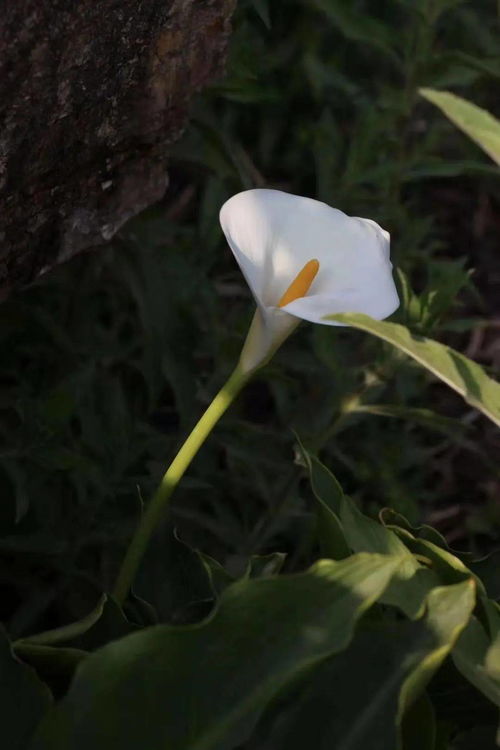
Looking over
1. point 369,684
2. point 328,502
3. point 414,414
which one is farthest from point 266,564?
point 414,414

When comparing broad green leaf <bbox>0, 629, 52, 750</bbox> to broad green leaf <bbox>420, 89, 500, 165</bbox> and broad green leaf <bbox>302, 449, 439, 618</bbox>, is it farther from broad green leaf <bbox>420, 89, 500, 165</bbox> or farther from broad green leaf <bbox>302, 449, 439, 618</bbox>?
broad green leaf <bbox>420, 89, 500, 165</bbox>

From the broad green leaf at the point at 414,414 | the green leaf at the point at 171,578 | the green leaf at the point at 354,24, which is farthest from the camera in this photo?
the green leaf at the point at 354,24

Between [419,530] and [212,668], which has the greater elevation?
[212,668]

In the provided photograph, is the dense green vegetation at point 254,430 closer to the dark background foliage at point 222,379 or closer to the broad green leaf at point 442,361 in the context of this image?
the dark background foliage at point 222,379

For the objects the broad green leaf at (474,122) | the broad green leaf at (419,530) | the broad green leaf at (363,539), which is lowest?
the broad green leaf at (419,530)

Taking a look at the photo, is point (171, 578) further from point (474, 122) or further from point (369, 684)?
point (474, 122)

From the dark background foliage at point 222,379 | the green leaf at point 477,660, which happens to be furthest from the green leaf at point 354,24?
the green leaf at point 477,660

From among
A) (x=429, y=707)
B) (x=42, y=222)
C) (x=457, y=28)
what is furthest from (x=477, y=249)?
(x=429, y=707)
